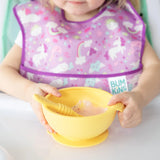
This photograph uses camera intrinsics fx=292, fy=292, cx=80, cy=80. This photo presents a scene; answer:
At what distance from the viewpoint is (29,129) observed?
82 centimetres

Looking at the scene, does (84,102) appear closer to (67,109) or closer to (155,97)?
(67,109)

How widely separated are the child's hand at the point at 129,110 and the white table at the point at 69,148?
1.3 inches

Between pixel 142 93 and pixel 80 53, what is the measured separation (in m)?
0.27

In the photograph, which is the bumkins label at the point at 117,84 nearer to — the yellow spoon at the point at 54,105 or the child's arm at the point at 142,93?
the child's arm at the point at 142,93

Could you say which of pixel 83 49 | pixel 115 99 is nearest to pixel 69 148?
pixel 115 99

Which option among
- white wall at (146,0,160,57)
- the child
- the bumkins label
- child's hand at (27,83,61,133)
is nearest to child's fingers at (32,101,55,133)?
child's hand at (27,83,61,133)

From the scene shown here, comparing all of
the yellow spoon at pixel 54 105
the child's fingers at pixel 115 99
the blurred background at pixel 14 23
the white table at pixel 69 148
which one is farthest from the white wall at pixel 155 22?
the yellow spoon at pixel 54 105

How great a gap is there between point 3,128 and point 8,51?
0.44 m

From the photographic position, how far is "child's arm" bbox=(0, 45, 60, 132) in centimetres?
86

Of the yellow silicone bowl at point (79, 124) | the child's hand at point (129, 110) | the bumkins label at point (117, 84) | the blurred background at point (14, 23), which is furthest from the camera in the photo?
the blurred background at point (14, 23)

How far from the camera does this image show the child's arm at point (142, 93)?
78cm

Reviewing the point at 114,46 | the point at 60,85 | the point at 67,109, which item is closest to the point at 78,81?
the point at 60,85

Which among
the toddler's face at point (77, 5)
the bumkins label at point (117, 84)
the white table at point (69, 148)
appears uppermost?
the toddler's face at point (77, 5)

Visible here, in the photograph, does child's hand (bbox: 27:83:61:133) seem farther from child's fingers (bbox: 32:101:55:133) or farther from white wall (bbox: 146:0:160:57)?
white wall (bbox: 146:0:160:57)
